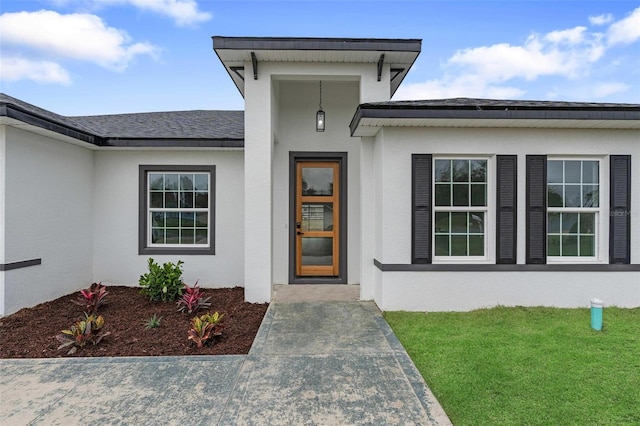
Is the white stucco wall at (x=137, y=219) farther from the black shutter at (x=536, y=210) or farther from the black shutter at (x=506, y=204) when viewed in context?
the black shutter at (x=536, y=210)

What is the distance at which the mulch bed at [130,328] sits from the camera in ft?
13.9

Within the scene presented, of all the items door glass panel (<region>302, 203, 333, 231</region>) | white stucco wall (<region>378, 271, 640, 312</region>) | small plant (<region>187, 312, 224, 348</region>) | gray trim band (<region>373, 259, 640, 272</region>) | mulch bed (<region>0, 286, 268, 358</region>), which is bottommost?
mulch bed (<region>0, 286, 268, 358</region>)

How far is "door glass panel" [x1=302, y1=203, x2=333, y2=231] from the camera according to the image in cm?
750

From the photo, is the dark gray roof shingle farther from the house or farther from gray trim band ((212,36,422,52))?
gray trim band ((212,36,422,52))

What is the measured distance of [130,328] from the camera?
5.04 m

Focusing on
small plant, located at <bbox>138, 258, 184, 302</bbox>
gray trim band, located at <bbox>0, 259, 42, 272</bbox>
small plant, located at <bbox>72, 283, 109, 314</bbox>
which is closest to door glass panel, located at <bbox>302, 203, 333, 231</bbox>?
small plant, located at <bbox>138, 258, 184, 302</bbox>

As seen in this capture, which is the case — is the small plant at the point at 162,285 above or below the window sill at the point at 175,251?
below

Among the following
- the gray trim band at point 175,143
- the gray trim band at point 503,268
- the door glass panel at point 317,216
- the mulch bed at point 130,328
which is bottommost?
the mulch bed at point 130,328

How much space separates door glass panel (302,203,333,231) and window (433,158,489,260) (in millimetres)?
2416

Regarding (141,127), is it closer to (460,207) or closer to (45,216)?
(45,216)

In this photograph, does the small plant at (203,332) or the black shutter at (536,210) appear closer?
the small plant at (203,332)

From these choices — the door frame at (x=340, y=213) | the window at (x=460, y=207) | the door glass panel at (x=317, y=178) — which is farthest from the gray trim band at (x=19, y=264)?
the window at (x=460, y=207)

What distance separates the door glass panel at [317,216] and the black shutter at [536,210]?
362 centimetres

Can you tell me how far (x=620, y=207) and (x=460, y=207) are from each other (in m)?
2.55
